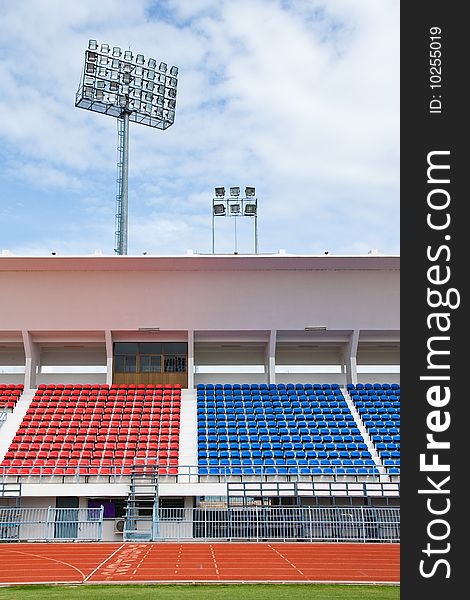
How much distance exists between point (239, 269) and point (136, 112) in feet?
54.9

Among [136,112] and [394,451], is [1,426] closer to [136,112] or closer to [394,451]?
[394,451]

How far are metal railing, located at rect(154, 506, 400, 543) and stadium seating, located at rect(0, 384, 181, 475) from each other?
8.01 ft

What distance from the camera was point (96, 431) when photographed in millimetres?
28391

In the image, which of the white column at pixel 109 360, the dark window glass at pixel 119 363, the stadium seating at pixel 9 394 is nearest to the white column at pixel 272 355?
the dark window glass at pixel 119 363

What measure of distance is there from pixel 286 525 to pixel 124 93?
30739 millimetres

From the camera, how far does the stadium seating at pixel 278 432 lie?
25219mm

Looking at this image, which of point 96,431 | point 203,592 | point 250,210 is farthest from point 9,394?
point 203,592

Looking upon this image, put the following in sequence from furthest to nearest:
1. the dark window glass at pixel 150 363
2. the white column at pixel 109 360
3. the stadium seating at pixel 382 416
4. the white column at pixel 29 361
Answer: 1. the dark window glass at pixel 150 363
2. the white column at pixel 109 360
3. the white column at pixel 29 361
4. the stadium seating at pixel 382 416

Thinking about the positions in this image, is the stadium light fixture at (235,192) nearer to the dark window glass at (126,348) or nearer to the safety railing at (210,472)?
the dark window glass at (126,348)

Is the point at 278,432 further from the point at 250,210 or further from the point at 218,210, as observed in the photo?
the point at 218,210

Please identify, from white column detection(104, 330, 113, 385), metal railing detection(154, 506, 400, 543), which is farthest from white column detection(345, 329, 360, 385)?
metal railing detection(154, 506, 400, 543)

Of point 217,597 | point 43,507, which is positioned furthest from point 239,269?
point 217,597

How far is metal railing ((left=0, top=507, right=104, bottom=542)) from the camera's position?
2156cm

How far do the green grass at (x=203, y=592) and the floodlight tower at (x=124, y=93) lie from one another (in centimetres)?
2952
